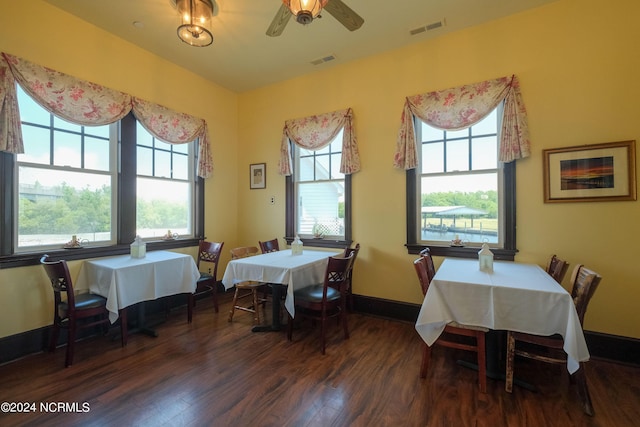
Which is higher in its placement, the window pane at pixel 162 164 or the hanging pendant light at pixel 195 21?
the hanging pendant light at pixel 195 21

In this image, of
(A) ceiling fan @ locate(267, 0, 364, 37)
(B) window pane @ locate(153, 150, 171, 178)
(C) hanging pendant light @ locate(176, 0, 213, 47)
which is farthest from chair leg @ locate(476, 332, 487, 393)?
(B) window pane @ locate(153, 150, 171, 178)

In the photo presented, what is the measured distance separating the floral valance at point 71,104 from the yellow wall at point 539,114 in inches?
90.0

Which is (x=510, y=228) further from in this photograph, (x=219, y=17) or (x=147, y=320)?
(x=147, y=320)

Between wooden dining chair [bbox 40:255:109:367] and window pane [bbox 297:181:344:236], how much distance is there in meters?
2.56

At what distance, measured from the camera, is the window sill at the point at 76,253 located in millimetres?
2621

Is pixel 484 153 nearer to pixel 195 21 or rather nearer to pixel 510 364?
pixel 510 364

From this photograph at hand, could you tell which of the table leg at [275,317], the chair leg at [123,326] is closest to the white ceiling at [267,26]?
the table leg at [275,317]

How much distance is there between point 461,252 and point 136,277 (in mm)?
3414

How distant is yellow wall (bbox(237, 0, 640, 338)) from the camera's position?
260 centimetres

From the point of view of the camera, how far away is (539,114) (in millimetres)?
2904

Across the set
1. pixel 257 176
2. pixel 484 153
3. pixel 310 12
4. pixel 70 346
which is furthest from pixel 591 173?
pixel 70 346

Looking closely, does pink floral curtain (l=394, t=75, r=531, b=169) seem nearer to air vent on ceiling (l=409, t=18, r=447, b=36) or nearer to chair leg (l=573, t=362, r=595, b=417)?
air vent on ceiling (l=409, t=18, r=447, b=36)


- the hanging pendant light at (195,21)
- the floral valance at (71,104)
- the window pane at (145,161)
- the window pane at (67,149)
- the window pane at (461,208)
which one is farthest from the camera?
the window pane at (145,161)

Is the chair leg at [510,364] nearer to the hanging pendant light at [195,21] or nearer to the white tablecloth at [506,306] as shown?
the white tablecloth at [506,306]
